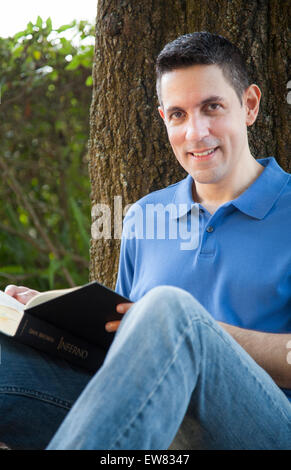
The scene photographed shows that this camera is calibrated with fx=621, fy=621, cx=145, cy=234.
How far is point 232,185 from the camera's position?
213 centimetres

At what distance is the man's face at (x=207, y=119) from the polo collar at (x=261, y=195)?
0.34 feet

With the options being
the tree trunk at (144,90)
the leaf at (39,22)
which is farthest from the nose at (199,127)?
the leaf at (39,22)

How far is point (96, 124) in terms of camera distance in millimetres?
2830

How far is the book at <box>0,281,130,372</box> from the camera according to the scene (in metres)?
1.59

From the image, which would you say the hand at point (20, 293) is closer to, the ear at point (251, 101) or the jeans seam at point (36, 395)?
the jeans seam at point (36, 395)

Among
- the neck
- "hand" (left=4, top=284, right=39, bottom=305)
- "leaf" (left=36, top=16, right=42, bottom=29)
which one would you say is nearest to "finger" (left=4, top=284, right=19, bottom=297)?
"hand" (left=4, top=284, right=39, bottom=305)

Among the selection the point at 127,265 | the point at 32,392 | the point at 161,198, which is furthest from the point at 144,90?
the point at 32,392

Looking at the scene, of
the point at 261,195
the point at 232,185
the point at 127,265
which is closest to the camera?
the point at 261,195

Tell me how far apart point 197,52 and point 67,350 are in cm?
104

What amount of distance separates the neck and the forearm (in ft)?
1.80

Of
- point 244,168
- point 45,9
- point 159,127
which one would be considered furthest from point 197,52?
point 45,9

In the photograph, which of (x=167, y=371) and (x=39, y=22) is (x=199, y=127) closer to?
(x=167, y=371)

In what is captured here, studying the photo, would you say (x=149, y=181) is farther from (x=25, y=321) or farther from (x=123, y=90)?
→ (x=25, y=321)

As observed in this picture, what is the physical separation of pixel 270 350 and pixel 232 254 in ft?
1.14
